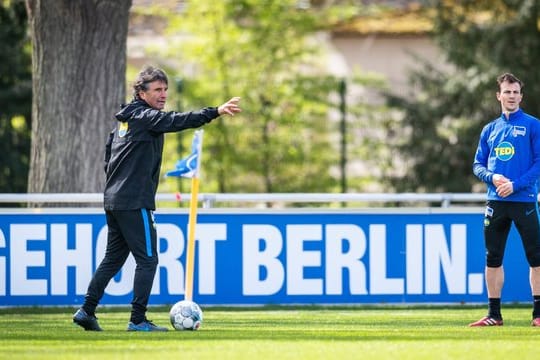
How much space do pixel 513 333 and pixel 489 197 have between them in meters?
1.32

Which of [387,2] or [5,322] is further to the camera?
[387,2]

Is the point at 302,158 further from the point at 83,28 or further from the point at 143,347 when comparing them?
the point at 143,347

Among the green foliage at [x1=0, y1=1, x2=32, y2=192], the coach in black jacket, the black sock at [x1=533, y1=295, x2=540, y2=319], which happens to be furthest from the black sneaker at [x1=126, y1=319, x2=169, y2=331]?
the green foliage at [x1=0, y1=1, x2=32, y2=192]

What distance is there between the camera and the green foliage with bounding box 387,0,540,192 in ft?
74.4

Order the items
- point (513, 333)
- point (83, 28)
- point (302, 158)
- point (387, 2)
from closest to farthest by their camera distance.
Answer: point (513, 333) → point (83, 28) → point (302, 158) → point (387, 2)

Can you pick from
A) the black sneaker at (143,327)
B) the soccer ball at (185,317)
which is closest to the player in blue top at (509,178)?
the soccer ball at (185,317)

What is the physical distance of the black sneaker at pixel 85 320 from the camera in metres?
10.0

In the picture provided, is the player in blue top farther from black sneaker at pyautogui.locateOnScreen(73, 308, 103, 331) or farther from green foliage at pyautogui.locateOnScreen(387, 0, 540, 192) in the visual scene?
green foliage at pyautogui.locateOnScreen(387, 0, 540, 192)

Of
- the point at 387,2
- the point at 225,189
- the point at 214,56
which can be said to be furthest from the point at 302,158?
the point at 387,2

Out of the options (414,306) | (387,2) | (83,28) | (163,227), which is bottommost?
(414,306)

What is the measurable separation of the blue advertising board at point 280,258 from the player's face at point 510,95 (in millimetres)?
2924

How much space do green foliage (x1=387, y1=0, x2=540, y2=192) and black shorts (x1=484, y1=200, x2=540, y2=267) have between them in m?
11.8

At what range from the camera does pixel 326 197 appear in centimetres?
1323

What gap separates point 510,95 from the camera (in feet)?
34.2
